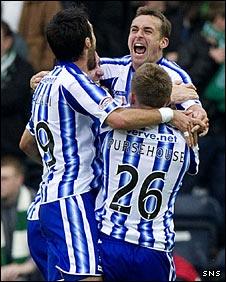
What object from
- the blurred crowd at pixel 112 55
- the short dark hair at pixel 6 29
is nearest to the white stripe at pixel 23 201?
the blurred crowd at pixel 112 55

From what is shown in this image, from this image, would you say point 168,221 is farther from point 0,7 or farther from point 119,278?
point 0,7

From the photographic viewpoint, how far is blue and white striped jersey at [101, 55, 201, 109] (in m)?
8.40

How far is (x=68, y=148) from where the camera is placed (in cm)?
812

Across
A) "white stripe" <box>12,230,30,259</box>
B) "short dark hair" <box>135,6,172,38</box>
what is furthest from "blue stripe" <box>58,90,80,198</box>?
"white stripe" <box>12,230,30,259</box>

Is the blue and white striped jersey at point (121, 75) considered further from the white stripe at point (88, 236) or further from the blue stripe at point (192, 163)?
the white stripe at point (88, 236)

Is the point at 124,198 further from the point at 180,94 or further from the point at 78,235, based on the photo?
the point at 180,94

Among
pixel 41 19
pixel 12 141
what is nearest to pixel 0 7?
pixel 41 19

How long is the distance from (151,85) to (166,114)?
0.21 metres

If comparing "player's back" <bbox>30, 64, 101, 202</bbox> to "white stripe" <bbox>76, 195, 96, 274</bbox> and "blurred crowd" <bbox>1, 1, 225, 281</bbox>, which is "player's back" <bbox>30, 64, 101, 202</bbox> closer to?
"white stripe" <bbox>76, 195, 96, 274</bbox>

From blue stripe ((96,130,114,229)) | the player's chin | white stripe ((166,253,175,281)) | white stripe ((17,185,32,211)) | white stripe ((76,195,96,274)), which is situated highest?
the player's chin

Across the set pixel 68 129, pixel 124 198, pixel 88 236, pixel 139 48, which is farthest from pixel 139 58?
pixel 88 236

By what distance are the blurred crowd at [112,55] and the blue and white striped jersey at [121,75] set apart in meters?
3.24

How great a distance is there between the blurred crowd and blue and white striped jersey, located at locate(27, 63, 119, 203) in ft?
11.1
